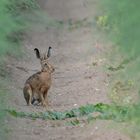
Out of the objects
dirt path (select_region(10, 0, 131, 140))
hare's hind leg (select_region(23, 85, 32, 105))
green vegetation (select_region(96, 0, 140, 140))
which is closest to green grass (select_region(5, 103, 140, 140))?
dirt path (select_region(10, 0, 131, 140))

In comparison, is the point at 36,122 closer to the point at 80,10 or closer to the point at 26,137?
the point at 26,137

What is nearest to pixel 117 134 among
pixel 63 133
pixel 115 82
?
pixel 63 133

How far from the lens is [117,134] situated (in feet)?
32.0

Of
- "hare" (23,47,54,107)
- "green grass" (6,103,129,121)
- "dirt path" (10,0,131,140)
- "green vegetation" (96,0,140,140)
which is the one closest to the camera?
"green vegetation" (96,0,140,140)

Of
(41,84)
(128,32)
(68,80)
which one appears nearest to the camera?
(128,32)

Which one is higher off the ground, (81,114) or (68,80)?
(68,80)

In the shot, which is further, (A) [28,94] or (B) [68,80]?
(B) [68,80]

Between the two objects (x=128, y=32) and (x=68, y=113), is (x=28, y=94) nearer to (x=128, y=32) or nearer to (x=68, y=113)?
(x=68, y=113)

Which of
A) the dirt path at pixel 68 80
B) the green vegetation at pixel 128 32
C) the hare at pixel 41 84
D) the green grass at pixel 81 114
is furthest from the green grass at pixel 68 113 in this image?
the green vegetation at pixel 128 32

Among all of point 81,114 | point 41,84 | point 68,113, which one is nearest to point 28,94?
point 41,84

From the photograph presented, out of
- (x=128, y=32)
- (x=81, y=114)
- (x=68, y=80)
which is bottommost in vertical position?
(x=128, y=32)

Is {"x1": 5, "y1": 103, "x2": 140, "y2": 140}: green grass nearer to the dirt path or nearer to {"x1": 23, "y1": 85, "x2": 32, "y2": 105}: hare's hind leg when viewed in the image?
the dirt path

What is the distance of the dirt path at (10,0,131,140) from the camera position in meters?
10.9

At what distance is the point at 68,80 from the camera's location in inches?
615
